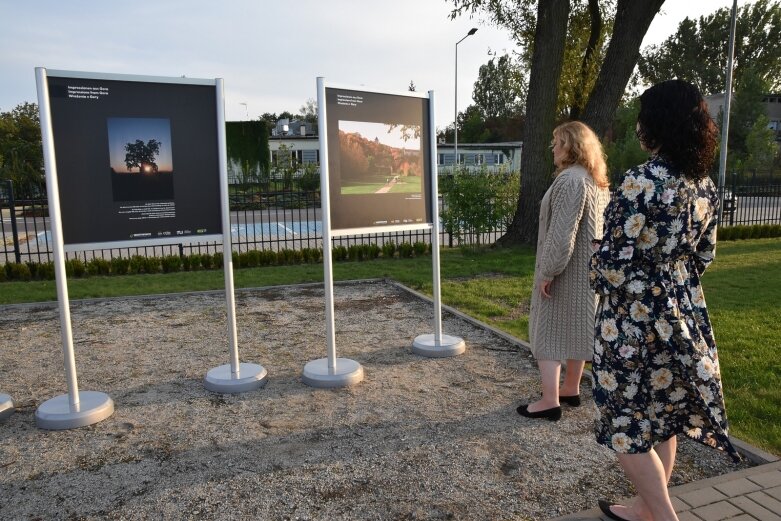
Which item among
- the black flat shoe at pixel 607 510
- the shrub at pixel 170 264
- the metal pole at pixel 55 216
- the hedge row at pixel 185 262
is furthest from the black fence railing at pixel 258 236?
the black flat shoe at pixel 607 510

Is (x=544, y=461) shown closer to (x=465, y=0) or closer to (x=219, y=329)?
(x=219, y=329)

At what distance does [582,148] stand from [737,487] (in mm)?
2069

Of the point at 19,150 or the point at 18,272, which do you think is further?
the point at 19,150

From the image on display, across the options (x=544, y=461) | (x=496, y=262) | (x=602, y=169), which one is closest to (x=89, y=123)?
(x=602, y=169)

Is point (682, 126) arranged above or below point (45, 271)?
above

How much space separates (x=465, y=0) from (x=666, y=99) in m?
13.4

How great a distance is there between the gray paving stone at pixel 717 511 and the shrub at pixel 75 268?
34.9 feet

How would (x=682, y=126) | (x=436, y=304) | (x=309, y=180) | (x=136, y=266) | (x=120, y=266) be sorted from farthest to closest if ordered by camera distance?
(x=309, y=180) → (x=136, y=266) → (x=120, y=266) → (x=436, y=304) → (x=682, y=126)

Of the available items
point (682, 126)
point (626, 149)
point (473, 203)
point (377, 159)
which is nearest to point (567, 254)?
point (682, 126)

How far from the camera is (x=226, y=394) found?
15.6 feet

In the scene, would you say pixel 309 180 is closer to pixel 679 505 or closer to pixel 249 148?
pixel 249 148

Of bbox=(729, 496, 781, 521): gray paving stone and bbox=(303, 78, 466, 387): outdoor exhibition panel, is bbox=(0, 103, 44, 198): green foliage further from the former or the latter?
bbox=(729, 496, 781, 521): gray paving stone

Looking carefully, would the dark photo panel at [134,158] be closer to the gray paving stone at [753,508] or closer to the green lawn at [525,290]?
the green lawn at [525,290]

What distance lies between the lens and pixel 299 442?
382 cm
